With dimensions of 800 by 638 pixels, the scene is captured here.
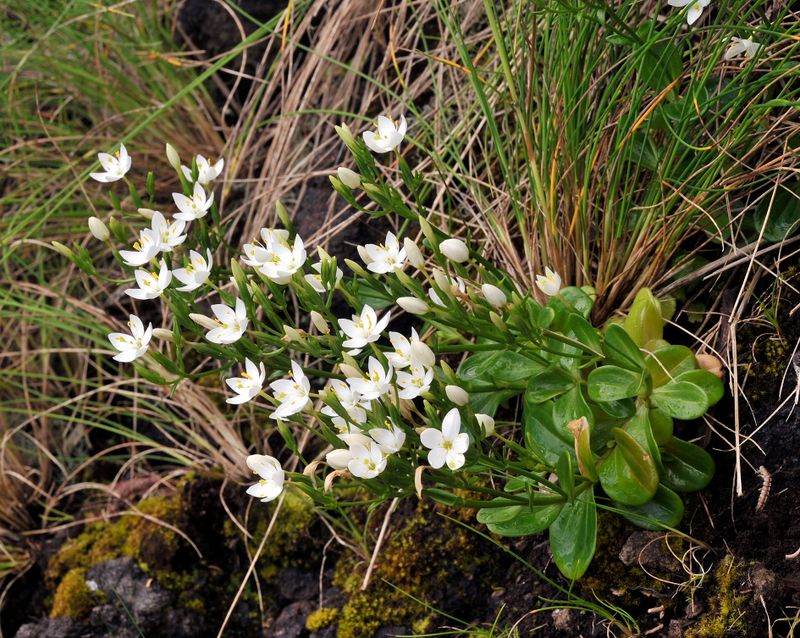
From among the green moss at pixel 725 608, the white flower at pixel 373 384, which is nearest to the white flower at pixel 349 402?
the white flower at pixel 373 384

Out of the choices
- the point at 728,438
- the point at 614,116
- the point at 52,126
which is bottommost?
the point at 52,126

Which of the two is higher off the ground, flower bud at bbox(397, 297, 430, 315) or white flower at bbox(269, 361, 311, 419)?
flower bud at bbox(397, 297, 430, 315)

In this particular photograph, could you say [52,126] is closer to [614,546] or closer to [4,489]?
[4,489]

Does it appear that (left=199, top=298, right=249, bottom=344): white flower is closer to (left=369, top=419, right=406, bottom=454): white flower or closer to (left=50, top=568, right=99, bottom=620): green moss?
(left=369, top=419, right=406, bottom=454): white flower

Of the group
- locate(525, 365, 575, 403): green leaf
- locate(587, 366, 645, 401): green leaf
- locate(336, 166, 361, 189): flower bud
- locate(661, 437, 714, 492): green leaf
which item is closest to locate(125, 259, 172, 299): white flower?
locate(336, 166, 361, 189): flower bud

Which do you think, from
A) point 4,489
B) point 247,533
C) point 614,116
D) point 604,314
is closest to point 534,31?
point 614,116

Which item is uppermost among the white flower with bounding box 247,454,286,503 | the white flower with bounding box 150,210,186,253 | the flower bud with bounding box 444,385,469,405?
the flower bud with bounding box 444,385,469,405
